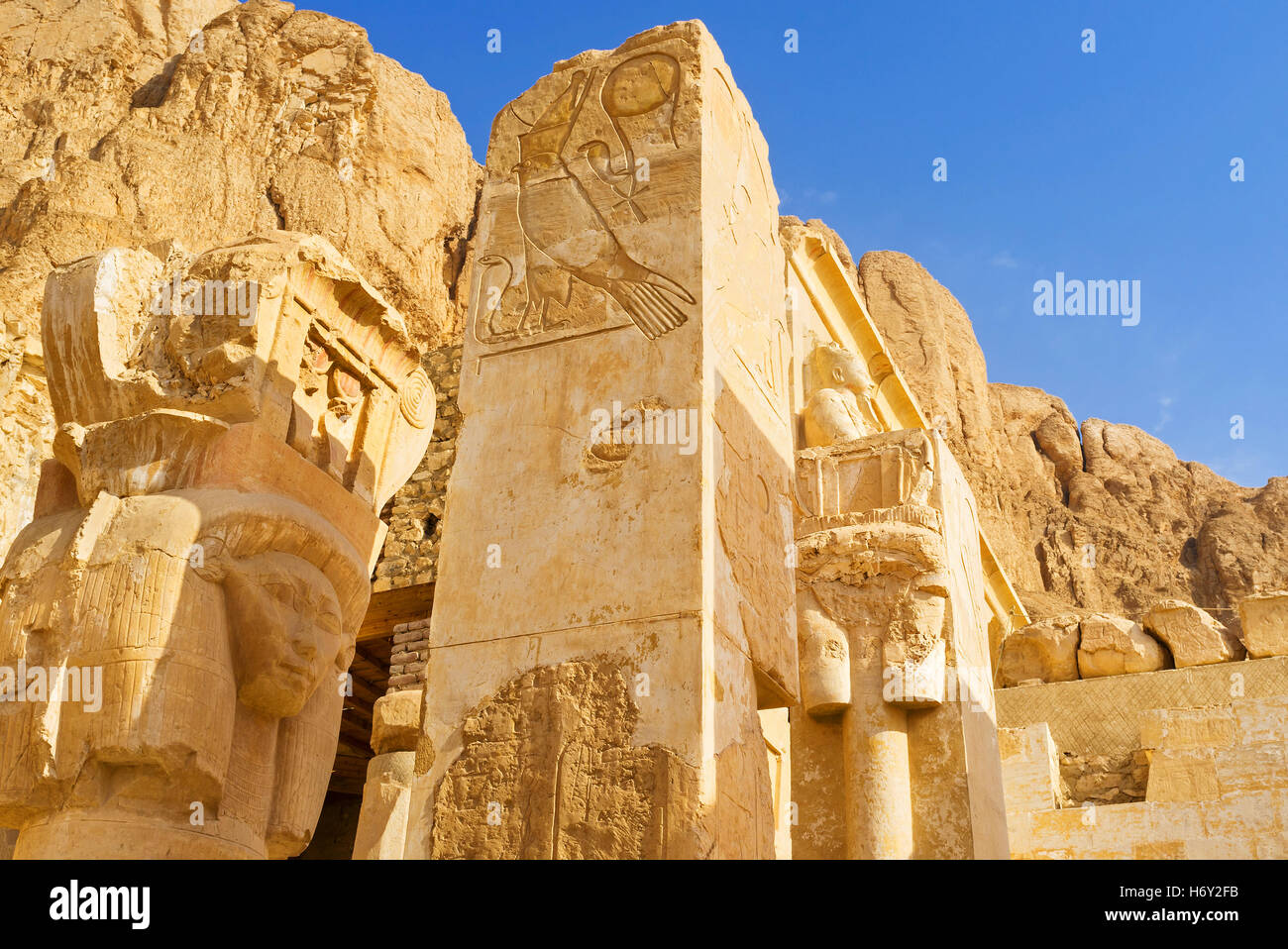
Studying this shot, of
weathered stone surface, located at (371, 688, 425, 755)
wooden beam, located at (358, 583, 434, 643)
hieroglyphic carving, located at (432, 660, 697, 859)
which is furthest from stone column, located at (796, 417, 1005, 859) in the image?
wooden beam, located at (358, 583, 434, 643)

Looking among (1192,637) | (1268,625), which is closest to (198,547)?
(1192,637)

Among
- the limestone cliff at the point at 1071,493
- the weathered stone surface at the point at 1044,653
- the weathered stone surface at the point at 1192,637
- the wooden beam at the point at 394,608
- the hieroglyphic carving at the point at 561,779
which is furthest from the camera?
the limestone cliff at the point at 1071,493

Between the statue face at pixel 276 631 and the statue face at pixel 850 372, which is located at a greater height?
the statue face at pixel 850 372

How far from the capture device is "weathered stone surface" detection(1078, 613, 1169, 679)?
397 inches

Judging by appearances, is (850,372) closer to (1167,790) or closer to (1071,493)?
(1167,790)

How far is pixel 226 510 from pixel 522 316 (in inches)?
46.6

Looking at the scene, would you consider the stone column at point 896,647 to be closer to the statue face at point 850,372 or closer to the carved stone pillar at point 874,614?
the carved stone pillar at point 874,614

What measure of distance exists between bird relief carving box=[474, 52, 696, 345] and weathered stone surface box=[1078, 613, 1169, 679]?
300 inches

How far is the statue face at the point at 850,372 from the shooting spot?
27.8ft

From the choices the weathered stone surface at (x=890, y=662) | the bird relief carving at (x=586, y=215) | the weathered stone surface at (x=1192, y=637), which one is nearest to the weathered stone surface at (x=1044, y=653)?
the weathered stone surface at (x=1192, y=637)

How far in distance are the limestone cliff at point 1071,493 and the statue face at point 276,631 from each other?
1965cm

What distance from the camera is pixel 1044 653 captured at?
10562mm

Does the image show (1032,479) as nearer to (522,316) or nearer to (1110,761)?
(1110,761)

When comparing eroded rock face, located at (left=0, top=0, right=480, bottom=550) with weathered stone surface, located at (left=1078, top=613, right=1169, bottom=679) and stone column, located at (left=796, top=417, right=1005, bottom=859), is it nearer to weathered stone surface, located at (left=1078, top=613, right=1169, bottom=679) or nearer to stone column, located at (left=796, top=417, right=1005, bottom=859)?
weathered stone surface, located at (left=1078, top=613, right=1169, bottom=679)
